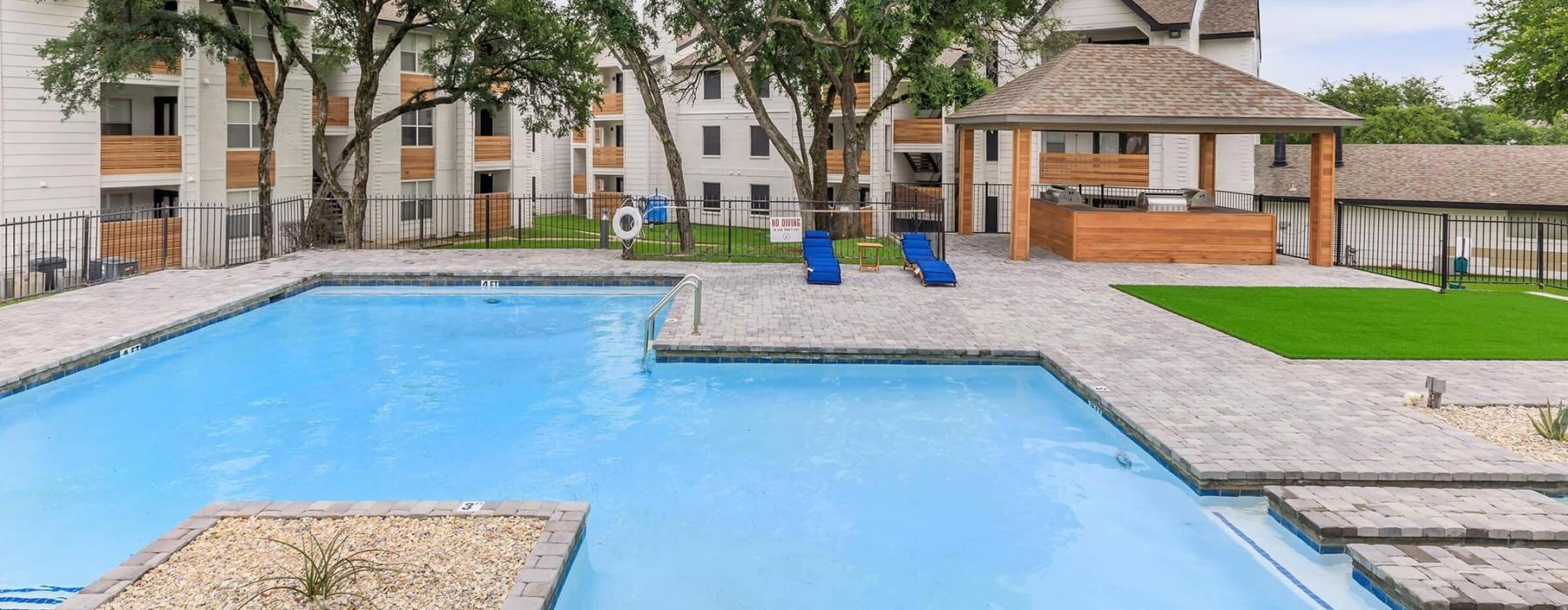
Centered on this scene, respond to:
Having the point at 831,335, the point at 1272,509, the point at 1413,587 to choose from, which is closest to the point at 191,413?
the point at 831,335

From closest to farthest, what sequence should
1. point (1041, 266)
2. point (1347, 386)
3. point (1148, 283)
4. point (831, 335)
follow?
point (1347, 386) → point (831, 335) → point (1148, 283) → point (1041, 266)

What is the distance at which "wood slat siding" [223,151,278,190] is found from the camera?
101 ft

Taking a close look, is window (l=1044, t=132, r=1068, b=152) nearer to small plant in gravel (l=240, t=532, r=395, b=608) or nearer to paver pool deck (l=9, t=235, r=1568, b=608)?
paver pool deck (l=9, t=235, r=1568, b=608)

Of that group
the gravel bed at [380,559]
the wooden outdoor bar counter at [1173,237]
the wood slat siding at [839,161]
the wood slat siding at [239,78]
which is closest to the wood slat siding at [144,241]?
the wood slat siding at [239,78]

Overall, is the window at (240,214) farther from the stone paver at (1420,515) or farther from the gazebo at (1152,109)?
the stone paver at (1420,515)

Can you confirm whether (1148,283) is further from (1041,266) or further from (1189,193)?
(1189,193)

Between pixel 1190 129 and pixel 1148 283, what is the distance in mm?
5548

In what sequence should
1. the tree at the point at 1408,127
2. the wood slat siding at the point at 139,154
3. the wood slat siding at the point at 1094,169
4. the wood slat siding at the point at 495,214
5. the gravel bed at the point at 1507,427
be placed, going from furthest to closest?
the tree at the point at 1408,127, the wood slat siding at the point at 495,214, the wood slat siding at the point at 1094,169, the wood slat siding at the point at 139,154, the gravel bed at the point at 1507,427

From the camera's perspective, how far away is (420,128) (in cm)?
3762

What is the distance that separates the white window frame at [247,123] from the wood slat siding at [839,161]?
65.9 ft

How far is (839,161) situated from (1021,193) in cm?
1990

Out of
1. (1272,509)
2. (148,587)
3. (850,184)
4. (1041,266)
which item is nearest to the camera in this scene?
(148,587)

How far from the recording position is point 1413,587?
6301mm

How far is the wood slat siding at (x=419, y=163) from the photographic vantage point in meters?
36.9
